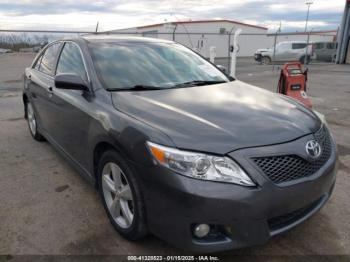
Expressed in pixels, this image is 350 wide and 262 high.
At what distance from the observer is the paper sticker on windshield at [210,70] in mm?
3689

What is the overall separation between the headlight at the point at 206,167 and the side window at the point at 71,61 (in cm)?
153

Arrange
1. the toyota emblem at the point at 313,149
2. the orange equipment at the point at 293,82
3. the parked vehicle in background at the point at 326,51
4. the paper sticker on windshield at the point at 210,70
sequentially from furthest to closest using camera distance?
the parked vehicle in background at the point at 326,51
the orange equipment at the point at 293,82
the paper sticker on windshield at the point at 210,70
the toyota emblem at the point at 313,149

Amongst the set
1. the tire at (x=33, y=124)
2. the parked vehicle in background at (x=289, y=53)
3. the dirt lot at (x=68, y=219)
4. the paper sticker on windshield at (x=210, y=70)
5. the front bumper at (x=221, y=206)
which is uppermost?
the paper sticker on windshield at (x=210, y=70)

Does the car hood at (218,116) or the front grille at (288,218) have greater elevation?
the car hood at (218,116)

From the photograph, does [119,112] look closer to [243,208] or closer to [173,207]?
[173,207]

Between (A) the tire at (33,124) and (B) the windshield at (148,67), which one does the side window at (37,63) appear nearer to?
(A) the tire at (33,124)

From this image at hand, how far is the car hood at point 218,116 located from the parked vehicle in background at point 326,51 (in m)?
23.9

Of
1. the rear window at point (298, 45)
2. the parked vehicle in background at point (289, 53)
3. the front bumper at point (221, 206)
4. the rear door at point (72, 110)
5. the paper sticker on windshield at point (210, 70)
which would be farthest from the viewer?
the rear window at point (298, 45)

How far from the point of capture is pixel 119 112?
2.54m

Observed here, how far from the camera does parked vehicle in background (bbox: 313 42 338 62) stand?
2389cm

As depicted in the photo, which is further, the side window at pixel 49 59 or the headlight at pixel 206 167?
the side window at pixel 49 59

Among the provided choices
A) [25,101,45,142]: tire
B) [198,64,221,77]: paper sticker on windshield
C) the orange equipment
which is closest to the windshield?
[198,64,221,77]: paper sticker on windshield

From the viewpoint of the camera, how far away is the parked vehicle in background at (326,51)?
2389 centimetres

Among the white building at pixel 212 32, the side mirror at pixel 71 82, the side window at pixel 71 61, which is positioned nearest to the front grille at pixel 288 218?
the side mirror at pixel 71 82
